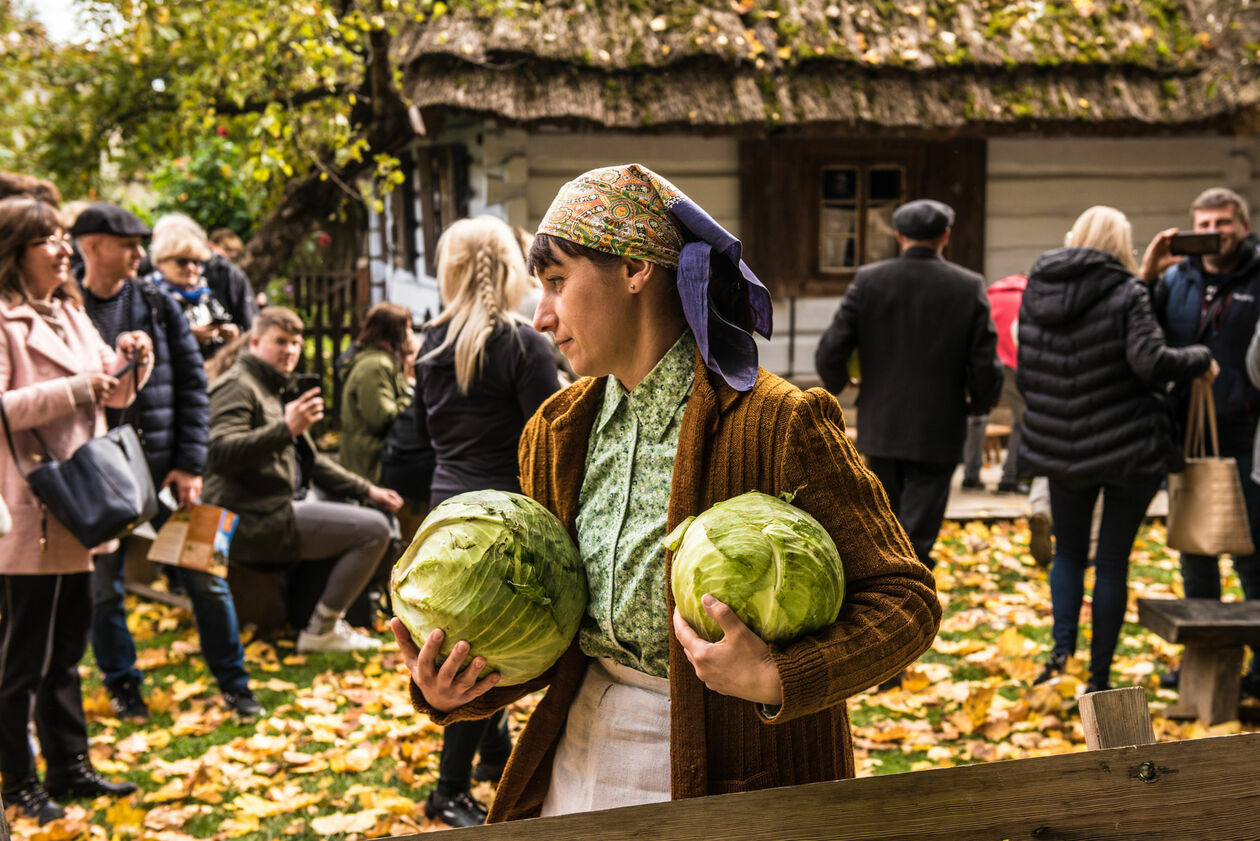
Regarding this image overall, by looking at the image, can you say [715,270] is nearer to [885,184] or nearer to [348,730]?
[348,730]

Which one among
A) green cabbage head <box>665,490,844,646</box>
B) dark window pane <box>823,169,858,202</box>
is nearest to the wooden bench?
green cabbage head <box>665,490,844,646</box>

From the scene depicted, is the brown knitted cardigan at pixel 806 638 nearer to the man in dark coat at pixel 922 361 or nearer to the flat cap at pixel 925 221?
the man in dark coat at pixel 922 361

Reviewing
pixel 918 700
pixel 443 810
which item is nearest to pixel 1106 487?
pixel 918 700

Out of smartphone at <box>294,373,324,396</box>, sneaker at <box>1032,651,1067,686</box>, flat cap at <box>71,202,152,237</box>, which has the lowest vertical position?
sneaker at <box>1032,651,1067,686</box>

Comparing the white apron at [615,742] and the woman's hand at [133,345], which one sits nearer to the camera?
the white apron at [615,742]

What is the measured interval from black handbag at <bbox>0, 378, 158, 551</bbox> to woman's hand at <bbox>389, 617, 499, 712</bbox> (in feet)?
8.70

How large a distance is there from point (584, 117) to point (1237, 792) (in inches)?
317

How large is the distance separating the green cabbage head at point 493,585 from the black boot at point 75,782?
10.5ft

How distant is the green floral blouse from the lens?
193cm

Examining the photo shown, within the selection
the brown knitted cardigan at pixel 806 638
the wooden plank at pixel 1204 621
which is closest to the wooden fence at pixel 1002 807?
the brown knitted cardigan at pixel 806 638

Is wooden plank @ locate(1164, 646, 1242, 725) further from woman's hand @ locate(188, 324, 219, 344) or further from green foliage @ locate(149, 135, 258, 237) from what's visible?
green foliage @ locate(149, 135, 258, 237)

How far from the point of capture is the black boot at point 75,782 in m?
4.30

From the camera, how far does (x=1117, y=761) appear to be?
169cm

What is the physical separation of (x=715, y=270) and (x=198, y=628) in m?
4.12
